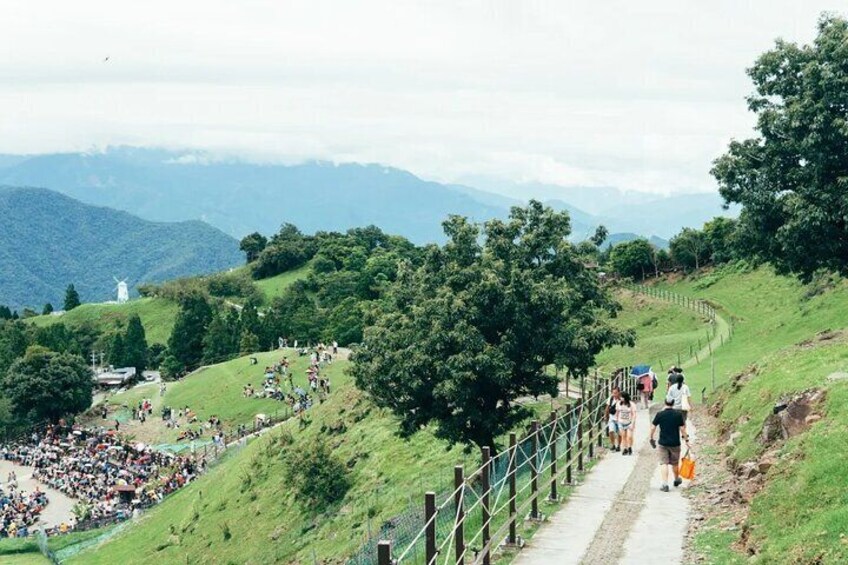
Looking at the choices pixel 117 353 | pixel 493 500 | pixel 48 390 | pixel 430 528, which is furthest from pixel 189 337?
pixel 430 528

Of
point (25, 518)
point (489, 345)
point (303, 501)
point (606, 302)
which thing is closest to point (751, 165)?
point (606, 302)

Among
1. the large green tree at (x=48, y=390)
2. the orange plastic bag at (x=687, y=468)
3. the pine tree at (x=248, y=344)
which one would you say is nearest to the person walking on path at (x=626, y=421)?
the orange plastic bag at (x=687, y=468)

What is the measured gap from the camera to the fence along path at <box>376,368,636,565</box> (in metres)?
12.0

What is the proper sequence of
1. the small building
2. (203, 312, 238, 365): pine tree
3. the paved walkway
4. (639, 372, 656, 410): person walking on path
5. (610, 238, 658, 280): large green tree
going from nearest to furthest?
the paved walkway < (639, 372, 656, 410): person walking on path < (610, 238, 658, 280): large green tree < (203, 312, 238, 365): pine tree < the small building

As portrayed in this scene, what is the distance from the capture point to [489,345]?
25.2 m

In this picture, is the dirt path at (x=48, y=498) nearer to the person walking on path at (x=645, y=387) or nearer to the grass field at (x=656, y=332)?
the grass field at (x=656, y=332)

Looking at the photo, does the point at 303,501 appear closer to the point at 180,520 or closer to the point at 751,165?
the point at 180,520

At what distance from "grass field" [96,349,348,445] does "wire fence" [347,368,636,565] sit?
138ft

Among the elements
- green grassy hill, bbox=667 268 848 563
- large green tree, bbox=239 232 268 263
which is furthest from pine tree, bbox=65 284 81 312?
green grassy hill, bbox=667 268 848 563

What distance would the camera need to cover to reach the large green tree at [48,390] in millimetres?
87625

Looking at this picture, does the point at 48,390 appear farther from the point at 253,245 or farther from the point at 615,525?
the point at 253,245

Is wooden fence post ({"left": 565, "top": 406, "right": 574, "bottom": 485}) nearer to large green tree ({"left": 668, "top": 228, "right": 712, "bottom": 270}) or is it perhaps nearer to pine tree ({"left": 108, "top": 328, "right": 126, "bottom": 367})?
large green tree ({"left": 668, "top": 228, "right": 712, "bottom": 270})

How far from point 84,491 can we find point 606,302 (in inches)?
1641

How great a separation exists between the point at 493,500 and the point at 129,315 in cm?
13466
